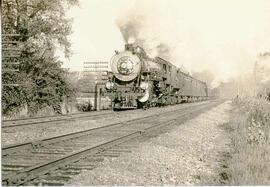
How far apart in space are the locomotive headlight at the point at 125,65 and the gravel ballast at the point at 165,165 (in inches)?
454

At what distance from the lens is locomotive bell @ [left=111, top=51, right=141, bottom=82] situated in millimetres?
22422

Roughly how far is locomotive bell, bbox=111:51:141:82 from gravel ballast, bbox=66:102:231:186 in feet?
37.8

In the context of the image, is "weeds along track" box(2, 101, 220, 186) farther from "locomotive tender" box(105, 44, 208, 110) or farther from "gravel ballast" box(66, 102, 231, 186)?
"locomotive tender" box(105, 44, 208, 110)

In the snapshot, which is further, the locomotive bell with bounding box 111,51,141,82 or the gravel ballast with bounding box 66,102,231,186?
the locomotive bell with bounding box 111,51,141,82

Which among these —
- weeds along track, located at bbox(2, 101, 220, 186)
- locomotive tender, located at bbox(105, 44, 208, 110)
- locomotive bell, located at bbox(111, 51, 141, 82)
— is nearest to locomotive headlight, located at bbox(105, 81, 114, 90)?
locomotive tender, located at bbox(105, 44, 208, 110)

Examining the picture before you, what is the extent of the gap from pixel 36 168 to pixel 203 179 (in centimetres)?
245

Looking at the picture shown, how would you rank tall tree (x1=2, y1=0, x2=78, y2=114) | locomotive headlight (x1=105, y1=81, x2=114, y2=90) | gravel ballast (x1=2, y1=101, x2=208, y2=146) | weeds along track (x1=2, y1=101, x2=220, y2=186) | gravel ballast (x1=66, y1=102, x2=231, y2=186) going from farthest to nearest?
locomotive headlight (x1=105, y1=81, x2=114, y2=90) < tall tree (x1=2, y1=0, x2=78, y2=114) < gravel ballast (x1=2, y1=101, x2=208, y2=146) < gravel ballast (x1=66, y1=102, x2=231, y2=186) < weeds along track (x1=2, y1=101, x2=220, y2=186)

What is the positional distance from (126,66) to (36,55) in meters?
4.76

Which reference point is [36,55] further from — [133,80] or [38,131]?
[38,131]

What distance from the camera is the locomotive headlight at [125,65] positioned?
2241 cm

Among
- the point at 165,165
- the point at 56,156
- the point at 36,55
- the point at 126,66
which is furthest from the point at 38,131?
the point at 126,66

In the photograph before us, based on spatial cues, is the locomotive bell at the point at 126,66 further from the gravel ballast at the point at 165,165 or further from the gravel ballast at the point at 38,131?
A: the gravel ballast at the point at 165,165

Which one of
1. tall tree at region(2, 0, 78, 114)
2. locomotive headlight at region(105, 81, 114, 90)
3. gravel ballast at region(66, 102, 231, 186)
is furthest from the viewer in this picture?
locomotive headlight at region(105, 81, 114, 90)

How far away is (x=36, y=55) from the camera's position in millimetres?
20594
